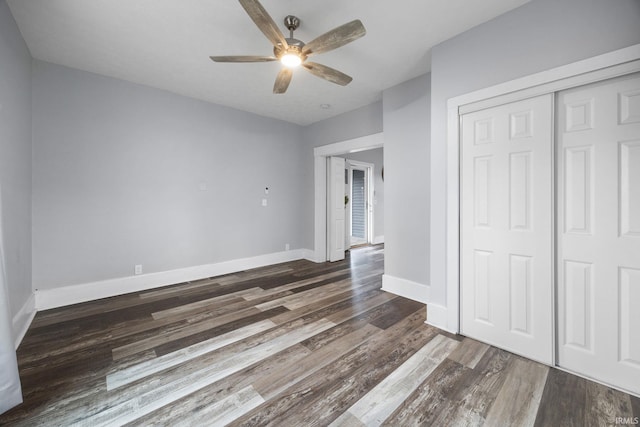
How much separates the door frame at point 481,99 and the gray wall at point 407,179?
625mm

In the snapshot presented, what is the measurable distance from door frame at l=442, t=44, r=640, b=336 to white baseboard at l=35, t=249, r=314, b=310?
10.0 feet

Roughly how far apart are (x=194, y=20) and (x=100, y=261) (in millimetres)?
2922

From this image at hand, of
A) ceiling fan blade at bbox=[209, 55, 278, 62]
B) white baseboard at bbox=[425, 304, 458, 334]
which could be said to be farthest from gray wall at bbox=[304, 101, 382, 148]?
white baseboard at bbox=[425, 304, 458, 334]

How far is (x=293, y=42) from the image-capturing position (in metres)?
1.97

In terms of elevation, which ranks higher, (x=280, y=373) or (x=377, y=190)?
(x=377, y=190)

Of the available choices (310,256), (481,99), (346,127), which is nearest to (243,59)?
(481,99)

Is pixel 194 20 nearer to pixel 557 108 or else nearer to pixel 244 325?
pixel 244 325

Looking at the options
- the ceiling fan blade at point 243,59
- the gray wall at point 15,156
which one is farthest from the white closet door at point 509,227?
the gray wall at point 15,156

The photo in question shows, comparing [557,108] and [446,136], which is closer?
[557,108]

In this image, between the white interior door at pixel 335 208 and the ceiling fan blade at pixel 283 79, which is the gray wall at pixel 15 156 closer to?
the ceiling fan blade at pixel 283 79

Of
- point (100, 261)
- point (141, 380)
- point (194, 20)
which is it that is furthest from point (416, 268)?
point (100, 261)

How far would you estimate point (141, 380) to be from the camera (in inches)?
65.9

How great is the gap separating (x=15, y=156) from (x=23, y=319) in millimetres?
1487

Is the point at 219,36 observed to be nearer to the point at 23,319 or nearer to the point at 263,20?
the point at 263,20
